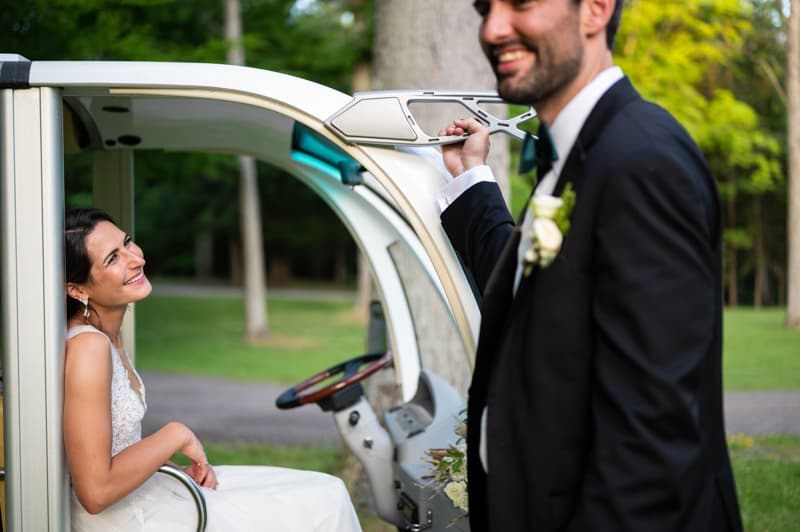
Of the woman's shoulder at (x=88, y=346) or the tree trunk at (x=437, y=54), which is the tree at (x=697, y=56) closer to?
the tree trunk at (x=437, y=54)

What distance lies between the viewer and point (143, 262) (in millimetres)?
2742

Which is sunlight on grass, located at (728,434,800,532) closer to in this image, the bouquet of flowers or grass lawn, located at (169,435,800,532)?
grass lawn, located at (169,435,800,532)

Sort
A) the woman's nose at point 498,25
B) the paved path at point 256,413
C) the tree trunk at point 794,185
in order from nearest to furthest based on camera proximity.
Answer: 1. the woman's nose at point 498,25
2. the paved path at point 256,413
3. the tree trunk at point 794,185

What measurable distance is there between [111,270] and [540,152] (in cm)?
144

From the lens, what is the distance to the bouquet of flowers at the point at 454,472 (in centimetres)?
261

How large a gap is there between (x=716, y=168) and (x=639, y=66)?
785 cm

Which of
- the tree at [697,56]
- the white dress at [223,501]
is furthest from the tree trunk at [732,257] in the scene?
the white dress at [223,501]

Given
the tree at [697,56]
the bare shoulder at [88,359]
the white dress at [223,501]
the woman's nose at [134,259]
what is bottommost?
the white dress at [223,501]

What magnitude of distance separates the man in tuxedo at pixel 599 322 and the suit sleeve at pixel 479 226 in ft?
1.11

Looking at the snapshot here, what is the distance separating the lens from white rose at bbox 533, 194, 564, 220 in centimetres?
159

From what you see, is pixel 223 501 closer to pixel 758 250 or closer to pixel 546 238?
pixel 546 238

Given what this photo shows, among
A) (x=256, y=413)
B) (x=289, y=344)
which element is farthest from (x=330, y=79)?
(x=256, y=413)

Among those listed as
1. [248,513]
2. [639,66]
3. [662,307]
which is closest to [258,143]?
[248,513]

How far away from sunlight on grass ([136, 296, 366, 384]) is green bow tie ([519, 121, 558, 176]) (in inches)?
402
